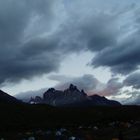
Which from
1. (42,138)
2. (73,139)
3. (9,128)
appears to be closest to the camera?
(73,139)

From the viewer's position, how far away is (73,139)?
87500mm

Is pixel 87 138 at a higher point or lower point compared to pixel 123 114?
lower

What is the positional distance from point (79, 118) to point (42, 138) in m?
85.1

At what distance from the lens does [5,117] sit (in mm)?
188125

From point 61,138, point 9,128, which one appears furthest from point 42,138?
point 9,128

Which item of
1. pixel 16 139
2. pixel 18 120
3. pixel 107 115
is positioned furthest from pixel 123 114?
pixel 16 139

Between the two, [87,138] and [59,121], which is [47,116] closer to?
[59,121]

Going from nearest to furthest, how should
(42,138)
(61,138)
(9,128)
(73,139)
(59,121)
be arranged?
(73,139)
(61,138)
(42,138)
(9,128)
(59,121)

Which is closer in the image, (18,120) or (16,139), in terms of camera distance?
(16,139)

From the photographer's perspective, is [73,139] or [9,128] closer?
[73,139]

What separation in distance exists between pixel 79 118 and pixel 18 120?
30919 mm

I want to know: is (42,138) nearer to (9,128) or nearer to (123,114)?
(9,128)

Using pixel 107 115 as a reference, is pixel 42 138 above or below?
below

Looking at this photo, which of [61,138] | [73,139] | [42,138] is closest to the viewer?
[73,139]
